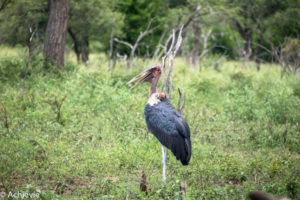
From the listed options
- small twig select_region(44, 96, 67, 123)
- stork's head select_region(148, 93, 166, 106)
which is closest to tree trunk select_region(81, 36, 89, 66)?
small twig select_region(44, 96, 67, 123)

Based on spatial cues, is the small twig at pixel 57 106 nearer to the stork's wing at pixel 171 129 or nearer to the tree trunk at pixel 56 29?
the stork's wing at pixel 171 129

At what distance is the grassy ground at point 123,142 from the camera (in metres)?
4.48

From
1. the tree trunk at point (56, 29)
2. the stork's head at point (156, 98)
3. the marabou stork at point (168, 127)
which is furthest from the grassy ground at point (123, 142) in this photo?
the stork's head at point (156, 98)

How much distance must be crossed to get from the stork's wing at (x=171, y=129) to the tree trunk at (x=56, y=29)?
648 centimetres

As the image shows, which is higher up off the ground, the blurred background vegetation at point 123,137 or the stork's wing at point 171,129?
the stork's wing at point 171,129

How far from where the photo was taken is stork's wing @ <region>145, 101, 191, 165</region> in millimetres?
4602

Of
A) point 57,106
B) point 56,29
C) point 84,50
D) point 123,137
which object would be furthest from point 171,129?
point 84,50

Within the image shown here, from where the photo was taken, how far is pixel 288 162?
5.32m

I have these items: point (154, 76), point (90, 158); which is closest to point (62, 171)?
point (90, 158)

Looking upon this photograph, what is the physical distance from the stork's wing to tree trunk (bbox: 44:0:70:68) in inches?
255

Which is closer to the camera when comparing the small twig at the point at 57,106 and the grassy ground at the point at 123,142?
the grassy ground at the point at 123,142

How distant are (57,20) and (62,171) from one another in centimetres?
695

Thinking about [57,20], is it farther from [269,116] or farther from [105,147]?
[269,116]

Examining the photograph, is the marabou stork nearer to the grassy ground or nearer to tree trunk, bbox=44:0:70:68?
the grassy ground
